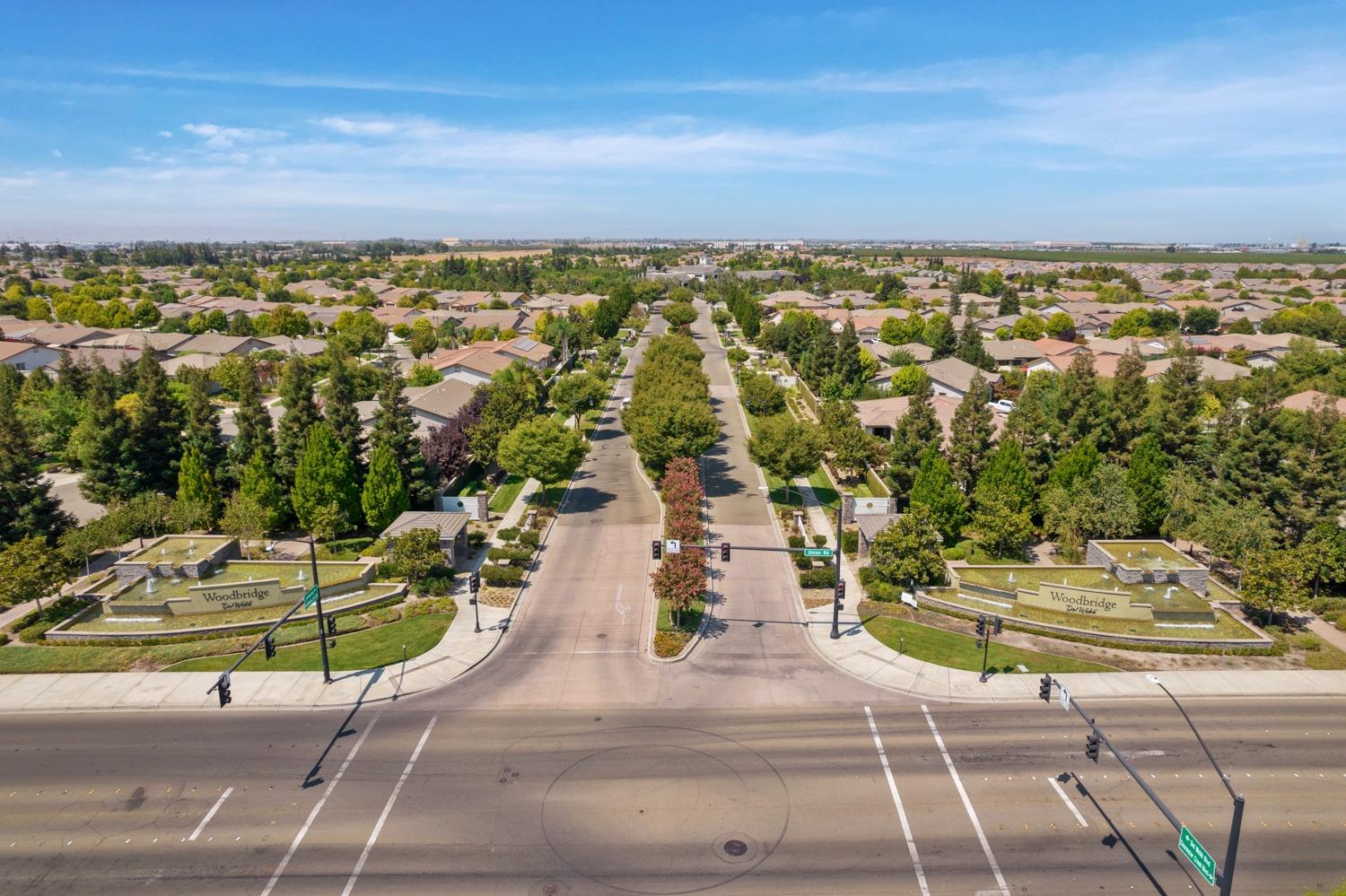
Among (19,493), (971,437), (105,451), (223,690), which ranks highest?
(971,437)

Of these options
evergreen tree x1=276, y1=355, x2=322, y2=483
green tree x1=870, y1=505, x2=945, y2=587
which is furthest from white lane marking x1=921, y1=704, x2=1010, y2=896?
evergreen tree x1=276, y1=355, x2=322, y2=483

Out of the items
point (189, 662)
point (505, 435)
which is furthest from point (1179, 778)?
point (505, 435)

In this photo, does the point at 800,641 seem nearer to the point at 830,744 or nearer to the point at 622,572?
the point at 830,744

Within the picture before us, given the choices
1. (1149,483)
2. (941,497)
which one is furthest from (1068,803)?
(1149,483)

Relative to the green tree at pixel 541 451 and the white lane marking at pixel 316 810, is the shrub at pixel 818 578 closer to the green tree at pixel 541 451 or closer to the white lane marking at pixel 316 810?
the green tree at pixel 541 451

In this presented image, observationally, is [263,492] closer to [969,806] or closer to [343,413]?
[343,413]

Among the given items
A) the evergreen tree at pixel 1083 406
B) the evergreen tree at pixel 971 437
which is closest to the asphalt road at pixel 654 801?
the evergreen tree at pixel 971 437

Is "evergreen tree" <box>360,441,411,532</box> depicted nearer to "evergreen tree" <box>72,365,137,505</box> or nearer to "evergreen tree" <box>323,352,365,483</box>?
"evergreen tree" <box>323,352,365,483</box>
